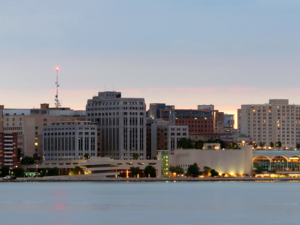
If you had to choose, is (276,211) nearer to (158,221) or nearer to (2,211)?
(158,221)

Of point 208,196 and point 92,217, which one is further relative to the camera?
point 208,196

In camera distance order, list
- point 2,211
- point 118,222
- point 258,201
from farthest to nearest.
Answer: point 258,201 < point 2,211 < point 118,222

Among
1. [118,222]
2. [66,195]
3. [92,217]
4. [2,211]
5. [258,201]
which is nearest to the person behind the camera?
[118,222]

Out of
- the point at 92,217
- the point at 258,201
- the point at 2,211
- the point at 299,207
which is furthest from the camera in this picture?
the point at 258,201

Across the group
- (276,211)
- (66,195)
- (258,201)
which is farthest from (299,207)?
(66,195)

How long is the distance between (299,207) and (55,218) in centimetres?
4460

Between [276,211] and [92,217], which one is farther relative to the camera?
[276,211]

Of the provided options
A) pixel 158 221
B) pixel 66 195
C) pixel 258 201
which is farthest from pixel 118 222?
pixel 66 195

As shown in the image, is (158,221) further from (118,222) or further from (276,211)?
(276,211)

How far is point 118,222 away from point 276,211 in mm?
31203

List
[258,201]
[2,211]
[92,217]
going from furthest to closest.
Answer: [258,201] → [2,211] → [92,217]

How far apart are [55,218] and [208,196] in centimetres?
6335

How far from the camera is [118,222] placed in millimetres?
112000

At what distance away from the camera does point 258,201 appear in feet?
516
